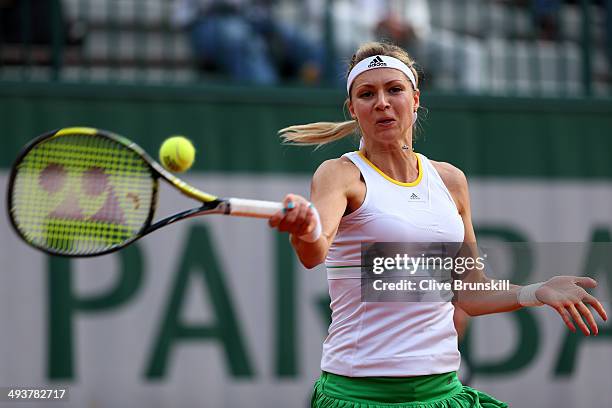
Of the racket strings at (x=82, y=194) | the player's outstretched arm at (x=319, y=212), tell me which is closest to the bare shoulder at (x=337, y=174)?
the player's outstretched arm at (x=319, y=212)

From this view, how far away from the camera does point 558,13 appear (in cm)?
760

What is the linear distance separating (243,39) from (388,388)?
14.3 ft

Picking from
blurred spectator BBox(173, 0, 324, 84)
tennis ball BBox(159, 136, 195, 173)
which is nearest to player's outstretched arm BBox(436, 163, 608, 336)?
tennis ball BBox(159, 136, 195, 173)

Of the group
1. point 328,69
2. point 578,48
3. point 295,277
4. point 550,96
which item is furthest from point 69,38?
point 578,48

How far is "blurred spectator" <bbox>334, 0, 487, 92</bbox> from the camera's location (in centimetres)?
752

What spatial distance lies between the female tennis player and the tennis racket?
484 millimetres

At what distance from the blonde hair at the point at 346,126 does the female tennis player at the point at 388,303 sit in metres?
0.04

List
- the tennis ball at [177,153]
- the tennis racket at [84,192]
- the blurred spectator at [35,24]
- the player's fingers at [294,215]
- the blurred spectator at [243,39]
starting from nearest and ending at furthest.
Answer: the player's fingers at [294,215] → the tennis ball at [177,153] → the tennis racket at [84,192] → the blurred spectator at [35,24] → the blurred spectator at [243,39]

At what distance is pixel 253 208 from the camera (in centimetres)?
296

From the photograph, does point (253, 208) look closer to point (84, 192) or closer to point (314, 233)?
point (314, 233)

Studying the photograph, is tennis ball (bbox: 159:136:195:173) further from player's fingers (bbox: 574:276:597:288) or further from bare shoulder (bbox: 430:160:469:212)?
player's fingers (bbox: 574:276:597:288)

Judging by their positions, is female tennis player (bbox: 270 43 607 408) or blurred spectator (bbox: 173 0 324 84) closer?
female tennis player (bbox: 270 43 607 408)

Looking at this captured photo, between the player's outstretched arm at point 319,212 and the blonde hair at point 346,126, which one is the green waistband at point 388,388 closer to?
Answer: the player's outstretched arm at point 319,212

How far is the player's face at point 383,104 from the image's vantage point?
3.38 m
